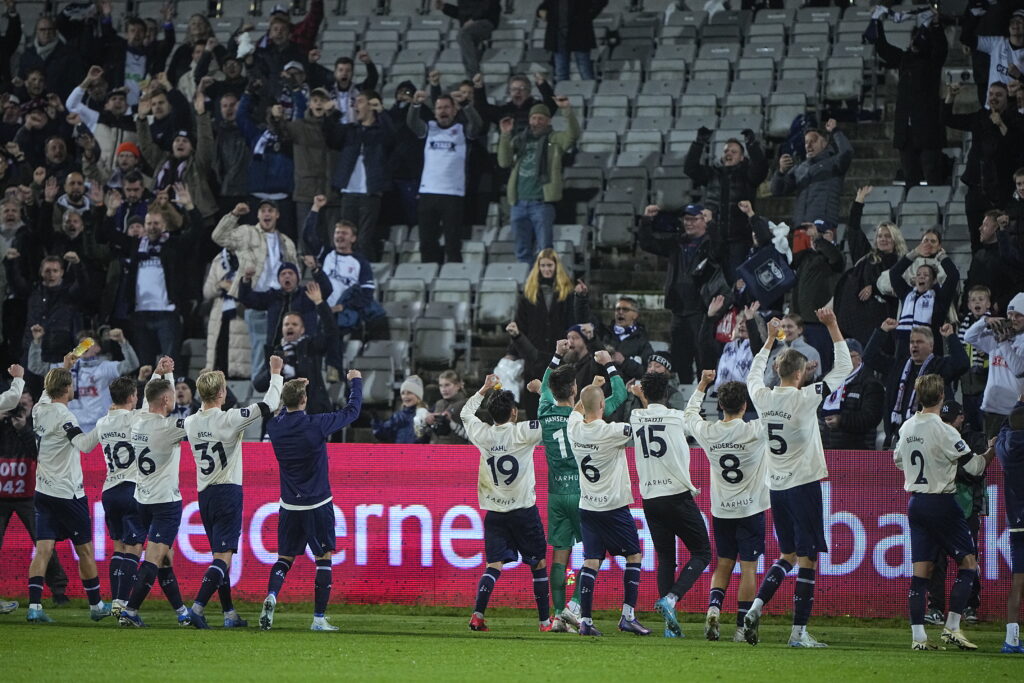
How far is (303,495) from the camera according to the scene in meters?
12.7

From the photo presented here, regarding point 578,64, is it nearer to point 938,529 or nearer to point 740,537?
point 740,537

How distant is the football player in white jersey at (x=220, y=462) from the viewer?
42.1ft

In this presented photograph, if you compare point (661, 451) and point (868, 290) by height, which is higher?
point (868, 290)

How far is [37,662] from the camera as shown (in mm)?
10273

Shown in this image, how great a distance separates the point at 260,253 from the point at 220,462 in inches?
229

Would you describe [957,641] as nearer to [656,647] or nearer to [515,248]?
[656,647]

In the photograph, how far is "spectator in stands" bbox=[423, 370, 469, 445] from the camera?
15.4 metres

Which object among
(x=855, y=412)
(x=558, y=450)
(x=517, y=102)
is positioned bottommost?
(x=558, y=450)

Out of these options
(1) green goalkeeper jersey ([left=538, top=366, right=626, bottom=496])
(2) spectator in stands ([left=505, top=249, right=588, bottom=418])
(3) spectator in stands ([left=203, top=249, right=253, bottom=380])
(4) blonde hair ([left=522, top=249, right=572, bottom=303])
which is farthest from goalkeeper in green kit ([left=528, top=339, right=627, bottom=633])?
(3) spectator in stands ([left=203, top=249, right=253, bottom=380])

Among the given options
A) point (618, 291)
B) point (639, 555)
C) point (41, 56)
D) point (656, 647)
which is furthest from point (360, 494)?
point (41, 56)

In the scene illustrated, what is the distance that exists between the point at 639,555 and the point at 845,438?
10.8 ft

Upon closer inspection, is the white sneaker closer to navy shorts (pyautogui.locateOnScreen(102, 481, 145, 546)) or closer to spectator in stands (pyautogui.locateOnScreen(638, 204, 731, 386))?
navy shorts (pyautogui.locateOnScreen(102, 481, 145, 546))

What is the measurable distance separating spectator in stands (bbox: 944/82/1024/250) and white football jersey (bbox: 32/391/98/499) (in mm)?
9817

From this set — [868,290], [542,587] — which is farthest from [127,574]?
[868,290]
